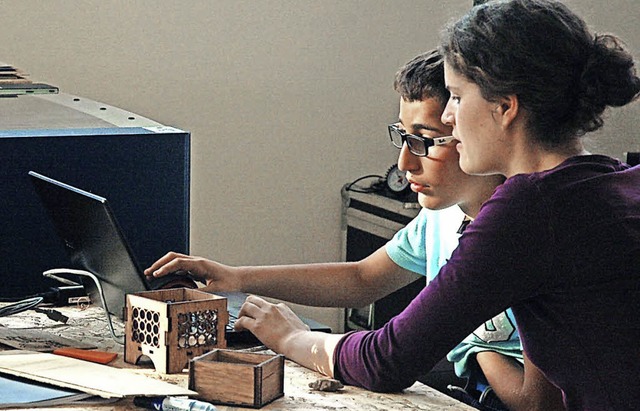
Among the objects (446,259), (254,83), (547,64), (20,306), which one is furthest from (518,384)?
(254,83)

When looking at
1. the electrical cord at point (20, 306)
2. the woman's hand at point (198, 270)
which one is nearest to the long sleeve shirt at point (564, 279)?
the woman's hand at point (198, 270)

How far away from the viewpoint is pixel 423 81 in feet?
5.82

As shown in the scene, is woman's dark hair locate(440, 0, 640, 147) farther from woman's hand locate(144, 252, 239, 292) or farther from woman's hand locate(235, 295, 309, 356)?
woman's hand locate(144, 252, 239, 292)

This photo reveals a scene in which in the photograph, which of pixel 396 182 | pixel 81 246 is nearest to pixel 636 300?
pixel 81 246

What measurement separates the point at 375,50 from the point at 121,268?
231 cm

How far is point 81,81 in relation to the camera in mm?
3434

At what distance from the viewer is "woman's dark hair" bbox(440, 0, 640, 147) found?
4.67ft

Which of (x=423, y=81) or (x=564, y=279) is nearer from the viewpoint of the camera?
(x=564, y=279)

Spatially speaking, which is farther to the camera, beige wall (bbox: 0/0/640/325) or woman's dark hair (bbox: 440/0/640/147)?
beige wall (bbox: 0/0/640/325)

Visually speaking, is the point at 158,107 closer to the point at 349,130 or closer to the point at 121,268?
the point at 349,130

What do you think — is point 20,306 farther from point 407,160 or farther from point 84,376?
point 407,160

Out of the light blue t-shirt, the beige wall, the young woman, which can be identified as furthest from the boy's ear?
the beige wall

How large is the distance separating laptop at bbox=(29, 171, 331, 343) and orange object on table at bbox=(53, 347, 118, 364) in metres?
0.11

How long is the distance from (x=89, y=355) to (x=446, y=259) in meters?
0.68
